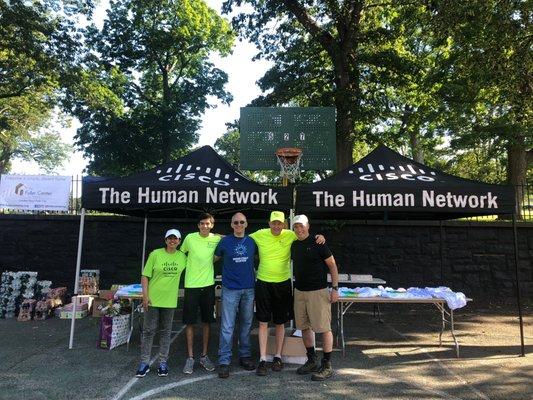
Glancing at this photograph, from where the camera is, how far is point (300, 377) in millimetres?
4902

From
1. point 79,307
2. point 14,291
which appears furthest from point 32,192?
point 79,307

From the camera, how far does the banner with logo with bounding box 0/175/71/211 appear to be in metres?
10.2

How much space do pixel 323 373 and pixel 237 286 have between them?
4.29 ft

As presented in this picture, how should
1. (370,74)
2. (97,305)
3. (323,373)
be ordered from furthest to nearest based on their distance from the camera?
(370,74) < (97,305) < (323,373)

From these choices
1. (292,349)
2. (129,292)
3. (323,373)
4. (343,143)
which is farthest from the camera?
(343,143)

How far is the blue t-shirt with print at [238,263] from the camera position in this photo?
512cm

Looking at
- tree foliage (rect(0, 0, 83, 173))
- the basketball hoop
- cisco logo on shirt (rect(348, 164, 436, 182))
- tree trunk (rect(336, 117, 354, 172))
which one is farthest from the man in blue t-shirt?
tree foliage (rect(0, 0, 83, 173))

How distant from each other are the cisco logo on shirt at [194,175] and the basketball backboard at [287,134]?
425 centimetres

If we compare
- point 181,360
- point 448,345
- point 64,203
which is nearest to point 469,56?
point 448,345

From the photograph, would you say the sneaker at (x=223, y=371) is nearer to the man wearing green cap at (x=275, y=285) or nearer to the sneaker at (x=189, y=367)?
the sneaker at (x=189, y=367)

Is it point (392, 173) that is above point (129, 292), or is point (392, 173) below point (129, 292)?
above

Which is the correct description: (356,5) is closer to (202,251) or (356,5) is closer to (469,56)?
(469,56)

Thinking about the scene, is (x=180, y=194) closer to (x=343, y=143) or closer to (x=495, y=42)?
(x=495, y=42)

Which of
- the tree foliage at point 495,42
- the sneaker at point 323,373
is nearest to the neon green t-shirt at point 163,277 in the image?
the sneaker at point 323,373
